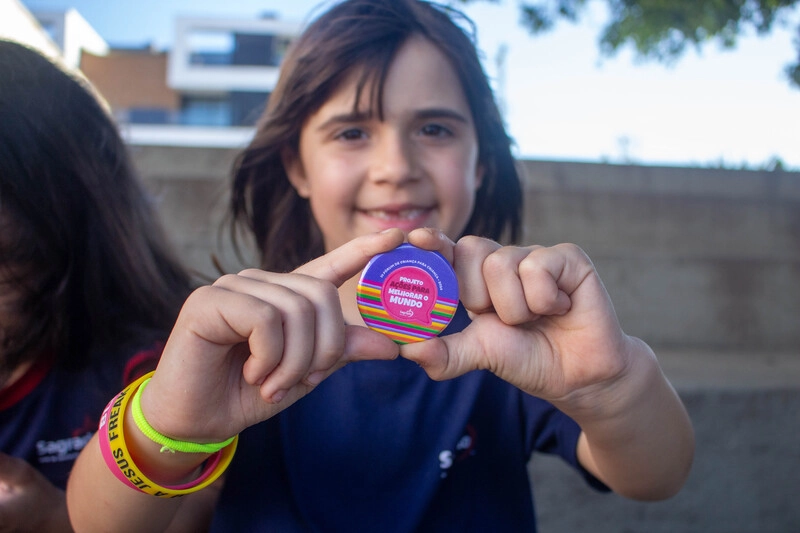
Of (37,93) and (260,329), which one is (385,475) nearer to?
(260,329)

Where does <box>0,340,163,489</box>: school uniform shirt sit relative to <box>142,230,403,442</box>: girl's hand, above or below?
below

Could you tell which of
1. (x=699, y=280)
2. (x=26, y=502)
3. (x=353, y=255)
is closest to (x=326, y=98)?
(x=353, y=255)

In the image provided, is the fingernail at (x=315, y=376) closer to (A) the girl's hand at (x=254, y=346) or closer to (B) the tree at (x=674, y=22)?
(A) the girl's hand at (x=254, y=346)

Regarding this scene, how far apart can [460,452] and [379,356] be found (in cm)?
56

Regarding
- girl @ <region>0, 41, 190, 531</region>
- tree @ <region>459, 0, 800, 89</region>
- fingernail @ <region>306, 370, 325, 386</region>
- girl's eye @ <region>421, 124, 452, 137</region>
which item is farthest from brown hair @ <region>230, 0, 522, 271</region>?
tree @ <region>459, 0, 800, 89</region>

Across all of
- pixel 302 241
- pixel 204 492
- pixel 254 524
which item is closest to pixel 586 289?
pixel 254 524

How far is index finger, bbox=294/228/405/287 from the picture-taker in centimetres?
98

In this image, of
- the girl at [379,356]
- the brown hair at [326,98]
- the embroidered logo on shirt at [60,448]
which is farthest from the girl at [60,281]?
the brown hair at [326,98]

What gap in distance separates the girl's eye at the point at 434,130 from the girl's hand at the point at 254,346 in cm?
65

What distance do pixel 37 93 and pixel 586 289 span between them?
1365 mm

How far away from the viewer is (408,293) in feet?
3.41

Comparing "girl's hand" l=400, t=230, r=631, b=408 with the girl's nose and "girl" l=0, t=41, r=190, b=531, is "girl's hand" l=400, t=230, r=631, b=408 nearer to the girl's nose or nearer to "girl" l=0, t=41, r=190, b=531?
the girl's nose

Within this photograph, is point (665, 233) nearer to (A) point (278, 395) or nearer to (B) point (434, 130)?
(B) point (434, 130)

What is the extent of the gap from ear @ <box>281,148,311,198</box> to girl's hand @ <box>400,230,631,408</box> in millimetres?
885
